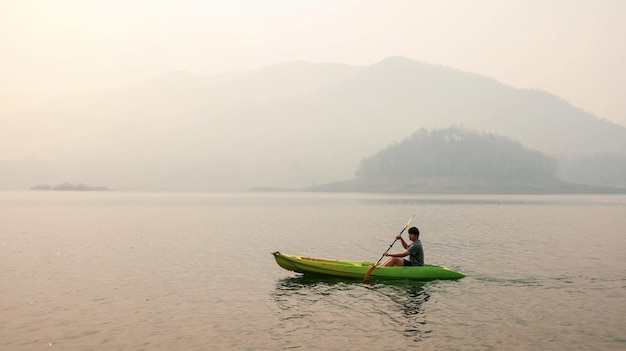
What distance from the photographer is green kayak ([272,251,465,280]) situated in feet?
95.8

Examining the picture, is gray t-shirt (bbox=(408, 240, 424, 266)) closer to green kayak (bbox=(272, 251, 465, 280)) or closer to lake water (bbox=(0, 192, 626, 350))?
green kayak (bbox=(272, 251, 465, 280))

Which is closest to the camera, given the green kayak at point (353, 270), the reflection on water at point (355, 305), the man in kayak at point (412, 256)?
the reflection on water at point (355, 305)

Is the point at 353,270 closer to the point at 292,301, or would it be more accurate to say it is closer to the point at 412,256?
the point at 412,256

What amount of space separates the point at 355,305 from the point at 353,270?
197 inches

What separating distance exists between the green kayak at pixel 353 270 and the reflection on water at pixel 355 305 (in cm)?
45

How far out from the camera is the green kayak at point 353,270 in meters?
29.2

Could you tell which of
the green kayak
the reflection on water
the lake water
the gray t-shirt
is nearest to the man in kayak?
the gray t-shirt

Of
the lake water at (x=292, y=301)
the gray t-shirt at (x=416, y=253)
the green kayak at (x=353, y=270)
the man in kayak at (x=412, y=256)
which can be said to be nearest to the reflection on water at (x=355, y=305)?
the lake water at (x=292, y=301)

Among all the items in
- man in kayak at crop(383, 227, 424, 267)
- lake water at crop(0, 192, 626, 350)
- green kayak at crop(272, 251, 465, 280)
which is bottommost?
lake water at crop(0, 192, 626, 350)

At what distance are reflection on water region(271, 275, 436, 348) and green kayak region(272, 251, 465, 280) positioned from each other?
45cm

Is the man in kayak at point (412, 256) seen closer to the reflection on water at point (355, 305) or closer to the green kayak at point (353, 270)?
the green kayak at point (353, 270)

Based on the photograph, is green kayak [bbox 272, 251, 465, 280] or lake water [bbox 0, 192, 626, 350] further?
green kayak [bbox 272, 251, 465, 280]

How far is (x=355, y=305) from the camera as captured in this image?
24.3 m

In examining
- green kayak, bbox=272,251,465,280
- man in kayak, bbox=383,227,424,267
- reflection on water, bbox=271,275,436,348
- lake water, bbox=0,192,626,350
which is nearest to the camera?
lake water, bbox=0,192,626,350
